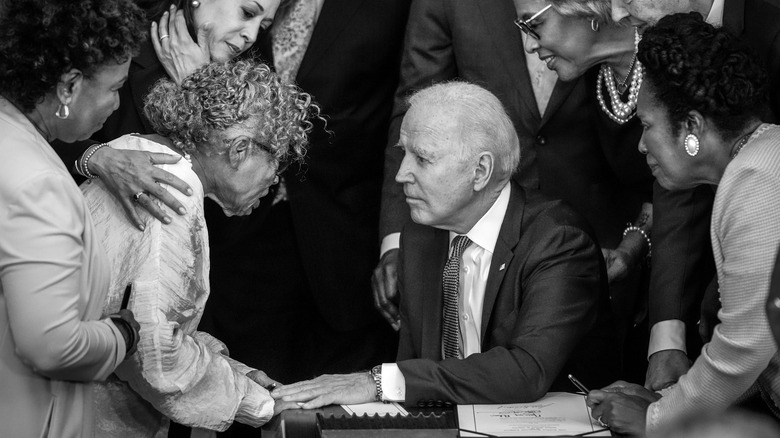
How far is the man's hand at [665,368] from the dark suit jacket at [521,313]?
0.22m

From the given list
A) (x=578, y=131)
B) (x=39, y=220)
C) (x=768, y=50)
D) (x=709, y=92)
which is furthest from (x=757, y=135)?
(x=39, y=220)

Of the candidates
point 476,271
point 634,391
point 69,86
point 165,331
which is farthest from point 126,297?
point 634,391

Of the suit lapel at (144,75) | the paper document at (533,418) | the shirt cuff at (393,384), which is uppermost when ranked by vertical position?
the suit lapel at (144,75)

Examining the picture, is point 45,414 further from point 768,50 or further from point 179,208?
point 768,50

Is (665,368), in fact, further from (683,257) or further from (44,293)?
(44,293)

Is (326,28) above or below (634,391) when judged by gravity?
above

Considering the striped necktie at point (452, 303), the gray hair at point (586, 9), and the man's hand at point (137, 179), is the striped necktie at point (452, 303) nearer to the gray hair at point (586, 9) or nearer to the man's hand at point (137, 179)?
the gray hair at point (586, 9)

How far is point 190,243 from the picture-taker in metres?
2.99

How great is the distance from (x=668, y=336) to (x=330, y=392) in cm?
110

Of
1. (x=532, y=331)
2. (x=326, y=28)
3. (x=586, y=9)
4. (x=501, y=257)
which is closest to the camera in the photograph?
(x=532, y=331)

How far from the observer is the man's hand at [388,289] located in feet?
12.9

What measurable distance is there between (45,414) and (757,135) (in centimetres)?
188

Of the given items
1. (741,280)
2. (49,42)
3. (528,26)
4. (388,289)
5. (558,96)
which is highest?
(49,42)

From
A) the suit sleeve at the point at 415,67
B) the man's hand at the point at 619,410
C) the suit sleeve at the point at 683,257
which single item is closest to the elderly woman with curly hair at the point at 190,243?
the suit sleeve at the point at 415,67
